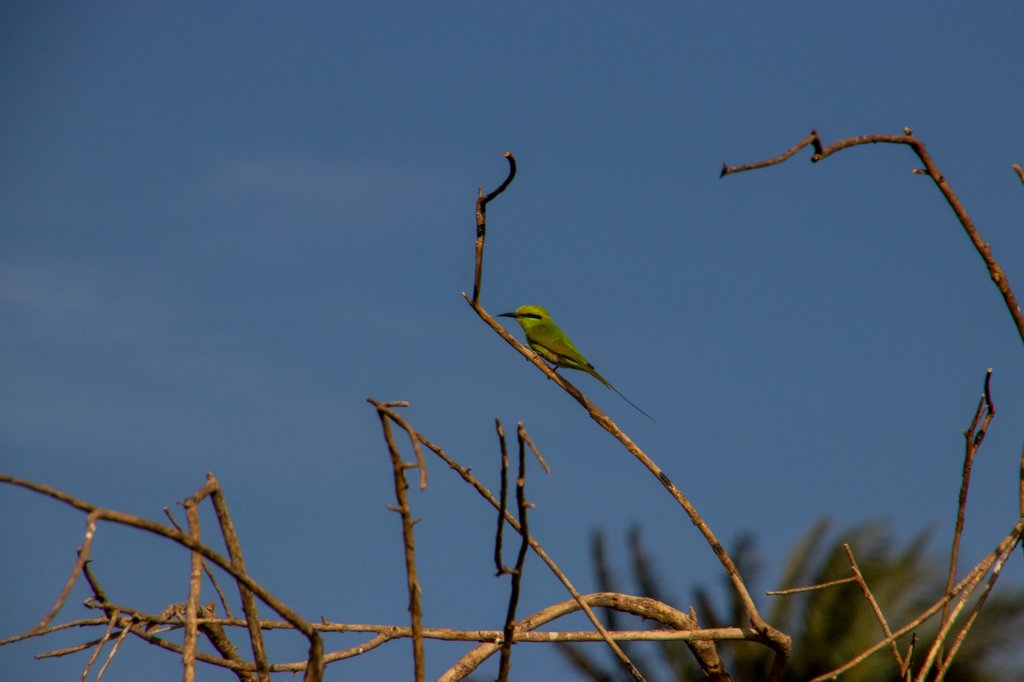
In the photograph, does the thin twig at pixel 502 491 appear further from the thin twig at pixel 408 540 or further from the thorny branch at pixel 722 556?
the thorny branch at pixel 722 556

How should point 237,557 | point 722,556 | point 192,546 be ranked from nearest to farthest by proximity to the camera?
1. point 192,546
2. point 237,557
3. point 722,556

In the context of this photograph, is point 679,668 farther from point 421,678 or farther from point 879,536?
point 421,678

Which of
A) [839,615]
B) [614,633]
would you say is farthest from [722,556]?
[839,615]

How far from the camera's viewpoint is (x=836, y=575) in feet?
54.2

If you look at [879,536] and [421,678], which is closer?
[421,678]

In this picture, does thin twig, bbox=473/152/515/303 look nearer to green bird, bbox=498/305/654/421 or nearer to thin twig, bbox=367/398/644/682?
thin twig, bbox=367/398/644/682

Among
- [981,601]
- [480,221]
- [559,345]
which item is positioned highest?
[559,345]

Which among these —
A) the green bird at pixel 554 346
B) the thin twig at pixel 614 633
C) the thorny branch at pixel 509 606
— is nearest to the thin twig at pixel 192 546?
the thorny branch at pixel 509 606

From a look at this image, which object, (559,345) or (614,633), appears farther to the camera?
(559,345)

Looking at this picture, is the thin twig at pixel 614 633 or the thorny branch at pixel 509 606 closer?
the thorny branch at pixel 509 606

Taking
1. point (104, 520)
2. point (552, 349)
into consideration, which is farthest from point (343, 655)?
point (552, 349)

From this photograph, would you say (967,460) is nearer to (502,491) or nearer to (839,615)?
(502,491)

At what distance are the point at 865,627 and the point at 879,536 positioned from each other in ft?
4.33

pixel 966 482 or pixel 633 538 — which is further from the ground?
pixel 633 538
